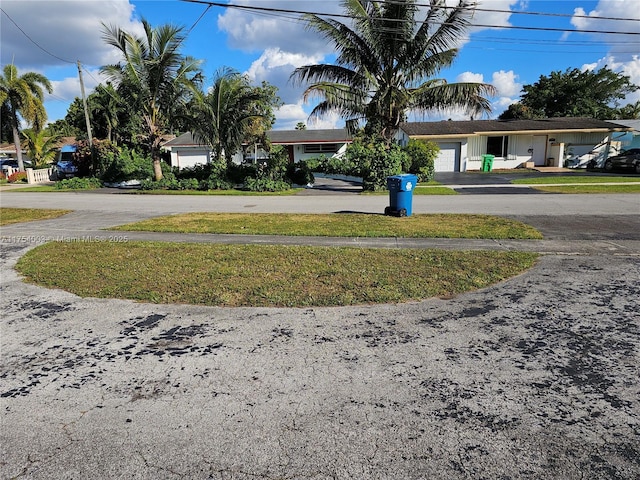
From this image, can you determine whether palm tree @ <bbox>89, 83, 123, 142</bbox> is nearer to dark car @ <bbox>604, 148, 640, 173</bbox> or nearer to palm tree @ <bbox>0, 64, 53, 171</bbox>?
palm tree @ <bbox>0, 64, 53, 171</bbox>

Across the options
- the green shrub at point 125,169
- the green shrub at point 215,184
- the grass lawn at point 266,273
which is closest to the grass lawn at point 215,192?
the green shrub at point 215,184

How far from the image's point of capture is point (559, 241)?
27.8 ft

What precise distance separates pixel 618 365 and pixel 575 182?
64.9 feet

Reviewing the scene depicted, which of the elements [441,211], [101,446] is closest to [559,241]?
[441,211]

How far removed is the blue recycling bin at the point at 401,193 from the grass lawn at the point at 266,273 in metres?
4.20

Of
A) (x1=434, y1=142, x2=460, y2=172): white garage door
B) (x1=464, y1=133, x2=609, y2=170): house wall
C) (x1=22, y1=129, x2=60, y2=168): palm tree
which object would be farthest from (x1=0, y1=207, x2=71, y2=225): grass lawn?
(x1=464, y1=133, x2=609, y2=170): house wall

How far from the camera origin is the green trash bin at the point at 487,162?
29406 mm

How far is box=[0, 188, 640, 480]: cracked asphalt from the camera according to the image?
2529 millimetres

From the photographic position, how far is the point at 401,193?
11609 millimetres

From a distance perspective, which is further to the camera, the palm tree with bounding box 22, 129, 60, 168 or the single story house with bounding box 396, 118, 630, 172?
the palm tree with bounding box 22, 129, 60, 168

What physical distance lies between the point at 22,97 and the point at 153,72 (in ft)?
58.0

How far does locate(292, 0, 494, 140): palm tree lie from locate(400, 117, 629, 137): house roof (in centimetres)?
1067

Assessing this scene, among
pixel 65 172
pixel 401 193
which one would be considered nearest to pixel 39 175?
pixel 65 172

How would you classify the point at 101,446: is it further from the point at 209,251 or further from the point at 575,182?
the point at 575,182
